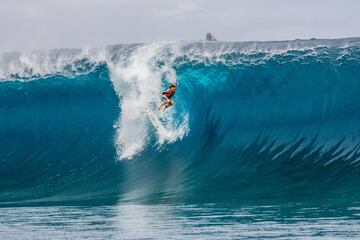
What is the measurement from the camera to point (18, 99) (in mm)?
26094

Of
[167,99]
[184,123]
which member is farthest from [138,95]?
[184,123]

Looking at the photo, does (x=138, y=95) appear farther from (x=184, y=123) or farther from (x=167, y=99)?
(x=184, y=123)

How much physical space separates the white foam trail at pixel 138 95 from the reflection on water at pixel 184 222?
216 inches

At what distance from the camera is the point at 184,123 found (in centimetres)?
2302

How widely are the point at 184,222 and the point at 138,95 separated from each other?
985 cm

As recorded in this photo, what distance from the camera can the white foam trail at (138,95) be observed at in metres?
22.7

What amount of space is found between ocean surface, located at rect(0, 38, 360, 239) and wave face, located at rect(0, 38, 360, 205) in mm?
36

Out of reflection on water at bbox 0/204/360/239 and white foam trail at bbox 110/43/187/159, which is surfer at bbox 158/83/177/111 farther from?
reflection on water at bbox 0/204/360/239

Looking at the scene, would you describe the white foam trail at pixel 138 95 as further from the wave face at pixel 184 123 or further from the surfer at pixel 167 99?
the surfer at pixel 167 99

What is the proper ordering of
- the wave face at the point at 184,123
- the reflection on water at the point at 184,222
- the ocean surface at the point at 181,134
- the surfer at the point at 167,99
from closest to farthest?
1. the reflection on water at the point at 184,222
2. the ocean surface at the point at 181,134
3. the wave face at the point at 184,123
4. the surfer at the point at 167,99

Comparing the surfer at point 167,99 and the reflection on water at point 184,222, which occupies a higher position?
the surfer at point 167,99

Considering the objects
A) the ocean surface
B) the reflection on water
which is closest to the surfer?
the ocean surface

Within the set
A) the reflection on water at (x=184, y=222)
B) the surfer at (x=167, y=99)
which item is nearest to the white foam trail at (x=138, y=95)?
the surfer at (x=167, y=99)

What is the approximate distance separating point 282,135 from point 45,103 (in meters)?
6.87
